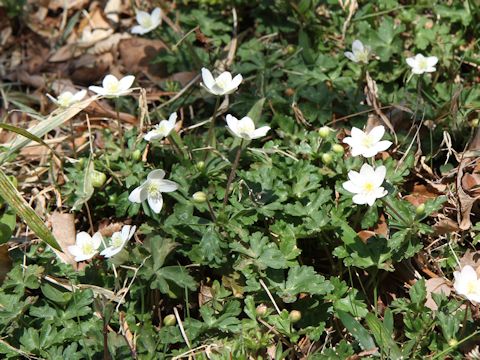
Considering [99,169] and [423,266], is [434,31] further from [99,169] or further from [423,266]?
[99,169]

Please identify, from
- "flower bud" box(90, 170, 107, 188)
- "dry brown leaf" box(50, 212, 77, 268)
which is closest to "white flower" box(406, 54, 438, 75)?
"flower bud" box(90, 170, 107, 188)

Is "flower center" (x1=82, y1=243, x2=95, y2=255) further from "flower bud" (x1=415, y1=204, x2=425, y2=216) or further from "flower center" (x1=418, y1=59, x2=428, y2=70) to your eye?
"flower center" (x1=418, y1=59, x2=428, y2=70)

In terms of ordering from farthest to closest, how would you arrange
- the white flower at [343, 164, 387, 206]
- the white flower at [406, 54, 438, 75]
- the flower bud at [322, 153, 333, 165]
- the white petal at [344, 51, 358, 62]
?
1. the white petal at [344, 51, 358, 62]
2. the white flower at [406, 54, 438, 75]
3. the flower bud at [322, 153, 333, 165]
4. the white flower at [343, 164, 387, 206]

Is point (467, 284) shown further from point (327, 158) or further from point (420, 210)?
point (327, 158)

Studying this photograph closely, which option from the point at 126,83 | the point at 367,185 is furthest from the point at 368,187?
the point at 126,83

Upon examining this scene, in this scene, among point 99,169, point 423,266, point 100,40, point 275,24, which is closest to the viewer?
point 423,266

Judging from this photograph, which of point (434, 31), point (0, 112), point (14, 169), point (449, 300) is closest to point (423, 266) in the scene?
point (449, 300)
